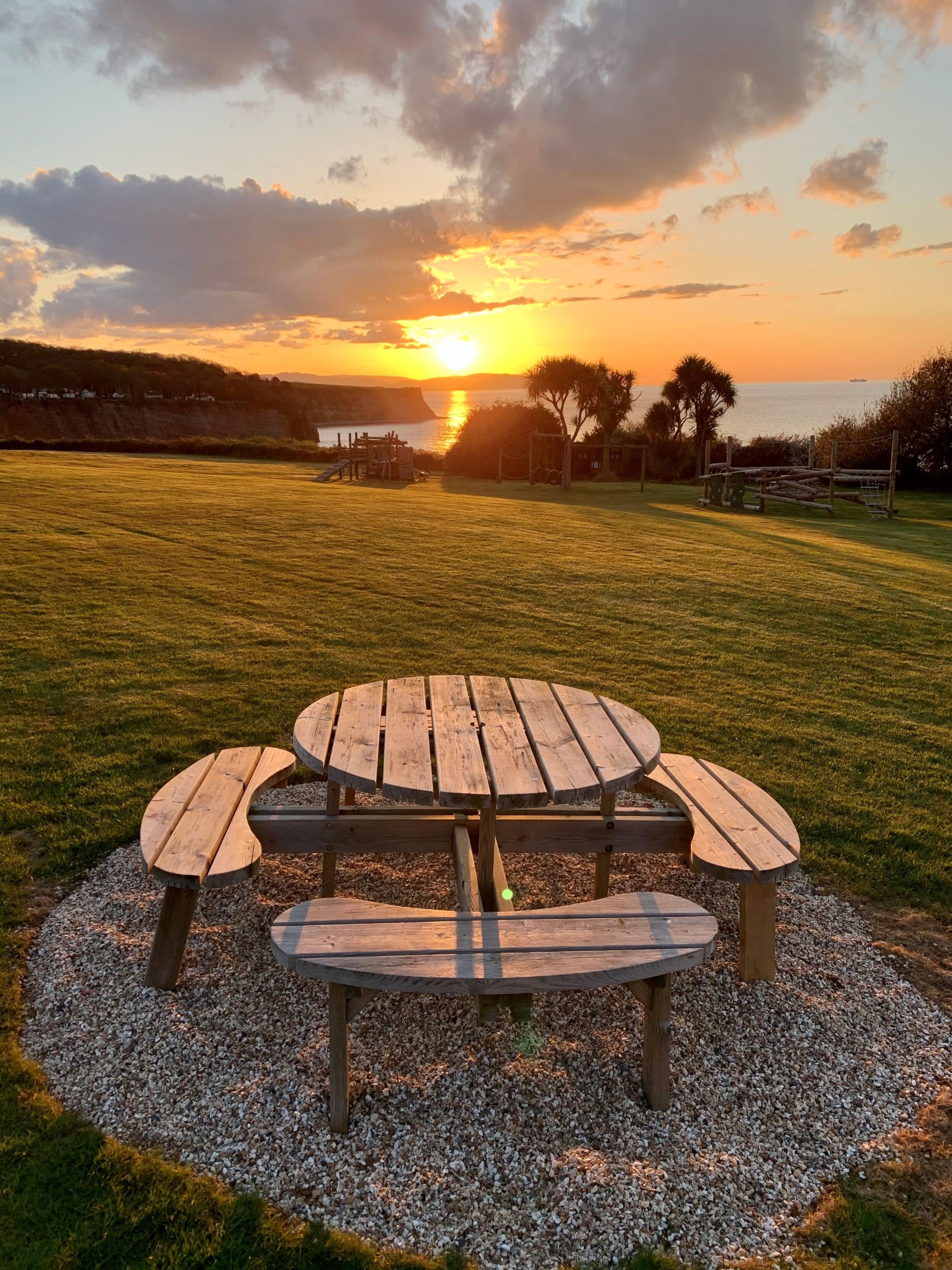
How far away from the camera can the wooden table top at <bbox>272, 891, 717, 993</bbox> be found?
248 centimetres

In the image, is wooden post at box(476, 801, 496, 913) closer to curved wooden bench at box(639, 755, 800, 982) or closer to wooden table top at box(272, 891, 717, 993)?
wooden table top at box(272, 891, 717, 993)

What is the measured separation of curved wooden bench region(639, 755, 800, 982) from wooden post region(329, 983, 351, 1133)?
154 centimetres

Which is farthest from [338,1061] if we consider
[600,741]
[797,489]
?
[797,489]

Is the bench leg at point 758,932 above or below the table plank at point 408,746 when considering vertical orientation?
below

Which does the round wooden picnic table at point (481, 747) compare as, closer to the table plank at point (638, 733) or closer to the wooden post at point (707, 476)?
the table plank at point (638, 733)

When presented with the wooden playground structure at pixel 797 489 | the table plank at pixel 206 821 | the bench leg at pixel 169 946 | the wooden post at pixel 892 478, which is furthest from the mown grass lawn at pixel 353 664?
the wooden playground structure at pixel 797 489

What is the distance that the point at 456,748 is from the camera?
319 centimetres

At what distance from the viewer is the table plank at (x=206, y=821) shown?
2971mm

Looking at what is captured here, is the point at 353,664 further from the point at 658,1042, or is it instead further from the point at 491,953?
the point at 658,1042

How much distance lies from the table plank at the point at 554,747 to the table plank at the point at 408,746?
0.46 meters

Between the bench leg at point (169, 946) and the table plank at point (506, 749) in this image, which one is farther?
the bench leg at point (169, 946)

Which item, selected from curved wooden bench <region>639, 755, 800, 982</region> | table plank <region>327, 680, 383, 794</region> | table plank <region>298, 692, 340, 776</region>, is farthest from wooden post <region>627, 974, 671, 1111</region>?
table plank <region>298, 692, 340, 776</region>

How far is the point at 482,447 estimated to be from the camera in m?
36.0

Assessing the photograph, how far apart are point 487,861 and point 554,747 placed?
58 centimetres
